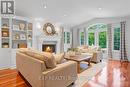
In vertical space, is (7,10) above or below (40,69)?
above

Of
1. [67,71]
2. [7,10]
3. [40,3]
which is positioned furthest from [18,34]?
[67,71]

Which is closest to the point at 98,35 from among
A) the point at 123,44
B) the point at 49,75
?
the point at 123,44

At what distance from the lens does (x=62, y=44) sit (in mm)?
9297

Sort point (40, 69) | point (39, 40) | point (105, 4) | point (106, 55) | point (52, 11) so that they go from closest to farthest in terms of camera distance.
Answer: point (40, 69) < point (105, 4) < point (52, 11) < point (39, 40) < point (106, 55)

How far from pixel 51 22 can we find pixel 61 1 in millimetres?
2887

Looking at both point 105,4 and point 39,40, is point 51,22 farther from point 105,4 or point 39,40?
point 105,4

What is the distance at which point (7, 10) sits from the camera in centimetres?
540

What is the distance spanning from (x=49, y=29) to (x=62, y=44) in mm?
1620

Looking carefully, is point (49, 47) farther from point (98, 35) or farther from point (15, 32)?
point (98, 35)

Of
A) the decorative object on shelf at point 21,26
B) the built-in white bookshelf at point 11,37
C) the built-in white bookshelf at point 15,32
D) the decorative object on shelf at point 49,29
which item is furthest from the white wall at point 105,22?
the decorative object on shelf at point 21,26

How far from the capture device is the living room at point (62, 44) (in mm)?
3170

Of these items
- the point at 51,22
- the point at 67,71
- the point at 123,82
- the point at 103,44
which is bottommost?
the point at 123,82

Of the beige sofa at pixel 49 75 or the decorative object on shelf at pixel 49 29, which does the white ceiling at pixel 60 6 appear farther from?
the beige sofa at pixel 49 75

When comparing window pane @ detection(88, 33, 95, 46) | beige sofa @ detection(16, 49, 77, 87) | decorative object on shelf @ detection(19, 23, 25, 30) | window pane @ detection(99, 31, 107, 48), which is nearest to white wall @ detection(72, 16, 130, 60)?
window pane @ detection(88, 33, 95, 46)
